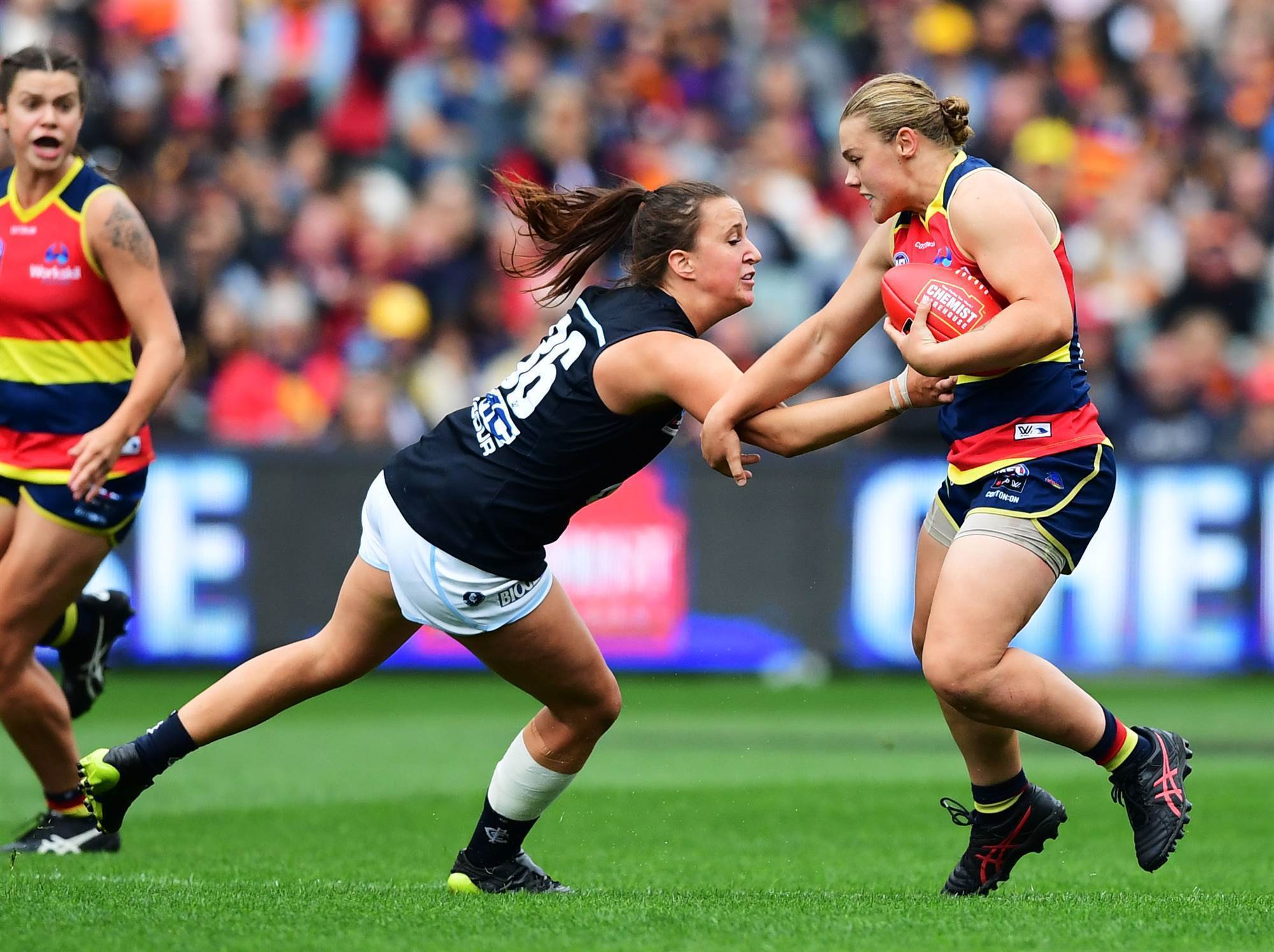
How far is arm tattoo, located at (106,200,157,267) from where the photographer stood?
6570 millimetres

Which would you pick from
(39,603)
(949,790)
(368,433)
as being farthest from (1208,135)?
(39,603)

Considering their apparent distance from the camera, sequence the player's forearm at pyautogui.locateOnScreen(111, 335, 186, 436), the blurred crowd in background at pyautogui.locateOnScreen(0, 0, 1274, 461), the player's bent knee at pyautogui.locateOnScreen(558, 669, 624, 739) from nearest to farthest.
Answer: the player's bent knee at pyautogui.locateOnScreen(558, 669, 624, 739)
the player's forearm at pyautogui.locateOnScreen(111, 335, 186, 436)
the blurred crowd in background at pyautogui.locateOnScreen(0, 0, 1274, 461)

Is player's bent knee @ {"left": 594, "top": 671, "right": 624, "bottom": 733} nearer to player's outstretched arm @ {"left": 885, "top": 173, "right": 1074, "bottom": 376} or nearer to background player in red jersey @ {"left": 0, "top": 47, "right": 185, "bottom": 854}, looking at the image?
player's outstretched arm @ {"left": 885, "top": 173, "right": 1074, "bottom": 376}

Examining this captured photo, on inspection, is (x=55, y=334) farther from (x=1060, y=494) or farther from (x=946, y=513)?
(x=1060, y=494)

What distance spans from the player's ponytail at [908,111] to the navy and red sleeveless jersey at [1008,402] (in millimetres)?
85

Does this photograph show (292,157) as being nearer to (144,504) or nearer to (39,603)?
(144,504)

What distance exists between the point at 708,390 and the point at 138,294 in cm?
227

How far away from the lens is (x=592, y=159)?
592 inches

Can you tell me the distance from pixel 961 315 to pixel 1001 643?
905 mm

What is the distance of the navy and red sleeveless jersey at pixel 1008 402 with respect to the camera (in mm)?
5449

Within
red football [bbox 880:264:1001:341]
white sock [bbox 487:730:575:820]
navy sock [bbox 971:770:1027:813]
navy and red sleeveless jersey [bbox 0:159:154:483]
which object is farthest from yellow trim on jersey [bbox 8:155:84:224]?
navy sock [bbox 971:770:1027:813]

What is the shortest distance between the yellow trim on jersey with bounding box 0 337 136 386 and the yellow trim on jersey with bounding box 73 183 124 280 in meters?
0.28

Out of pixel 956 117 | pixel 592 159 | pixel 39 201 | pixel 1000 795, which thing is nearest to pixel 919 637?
pixel 1000 795

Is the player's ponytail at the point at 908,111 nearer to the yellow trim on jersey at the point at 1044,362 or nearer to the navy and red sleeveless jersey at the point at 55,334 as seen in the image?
the yellow trim on jersey at the point at 1044,362
